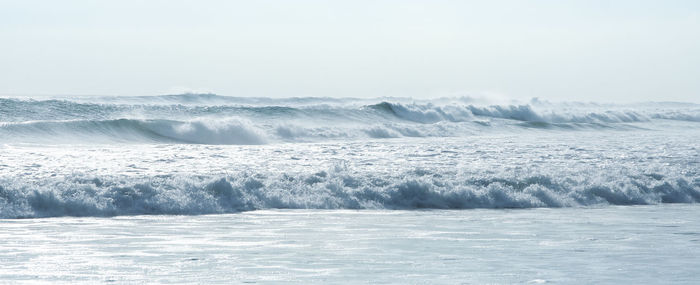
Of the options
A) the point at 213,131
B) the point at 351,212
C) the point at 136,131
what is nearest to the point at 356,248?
the point at 351,212

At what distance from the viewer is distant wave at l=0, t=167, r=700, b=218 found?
966 cm

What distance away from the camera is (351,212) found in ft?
32.8

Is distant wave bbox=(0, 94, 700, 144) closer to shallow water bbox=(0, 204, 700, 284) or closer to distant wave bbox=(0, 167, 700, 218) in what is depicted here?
distant wave bbox=(0, 167, 700, 218)

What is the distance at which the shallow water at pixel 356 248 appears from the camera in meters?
6.20

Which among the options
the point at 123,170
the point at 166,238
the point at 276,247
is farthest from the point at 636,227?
the point at 123,170

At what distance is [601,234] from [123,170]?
7.14 meters

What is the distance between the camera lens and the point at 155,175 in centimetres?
1179

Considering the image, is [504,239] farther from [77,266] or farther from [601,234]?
[77,266]

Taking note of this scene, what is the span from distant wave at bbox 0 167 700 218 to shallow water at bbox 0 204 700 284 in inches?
17.0

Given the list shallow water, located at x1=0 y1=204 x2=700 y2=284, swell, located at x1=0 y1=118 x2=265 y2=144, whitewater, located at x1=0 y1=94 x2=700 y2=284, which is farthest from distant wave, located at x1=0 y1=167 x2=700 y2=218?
swell, located at x1=0 y1=118 x2=265 y2=144

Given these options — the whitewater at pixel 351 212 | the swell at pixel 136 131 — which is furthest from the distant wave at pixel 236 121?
the whitewater at pixel 351 212

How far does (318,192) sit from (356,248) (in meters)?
3.45

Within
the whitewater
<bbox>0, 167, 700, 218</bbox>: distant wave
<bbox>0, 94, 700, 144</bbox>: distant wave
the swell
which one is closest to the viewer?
the whitewater

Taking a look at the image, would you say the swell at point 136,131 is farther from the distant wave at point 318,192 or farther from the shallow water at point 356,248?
the shallow water at point 356,248
